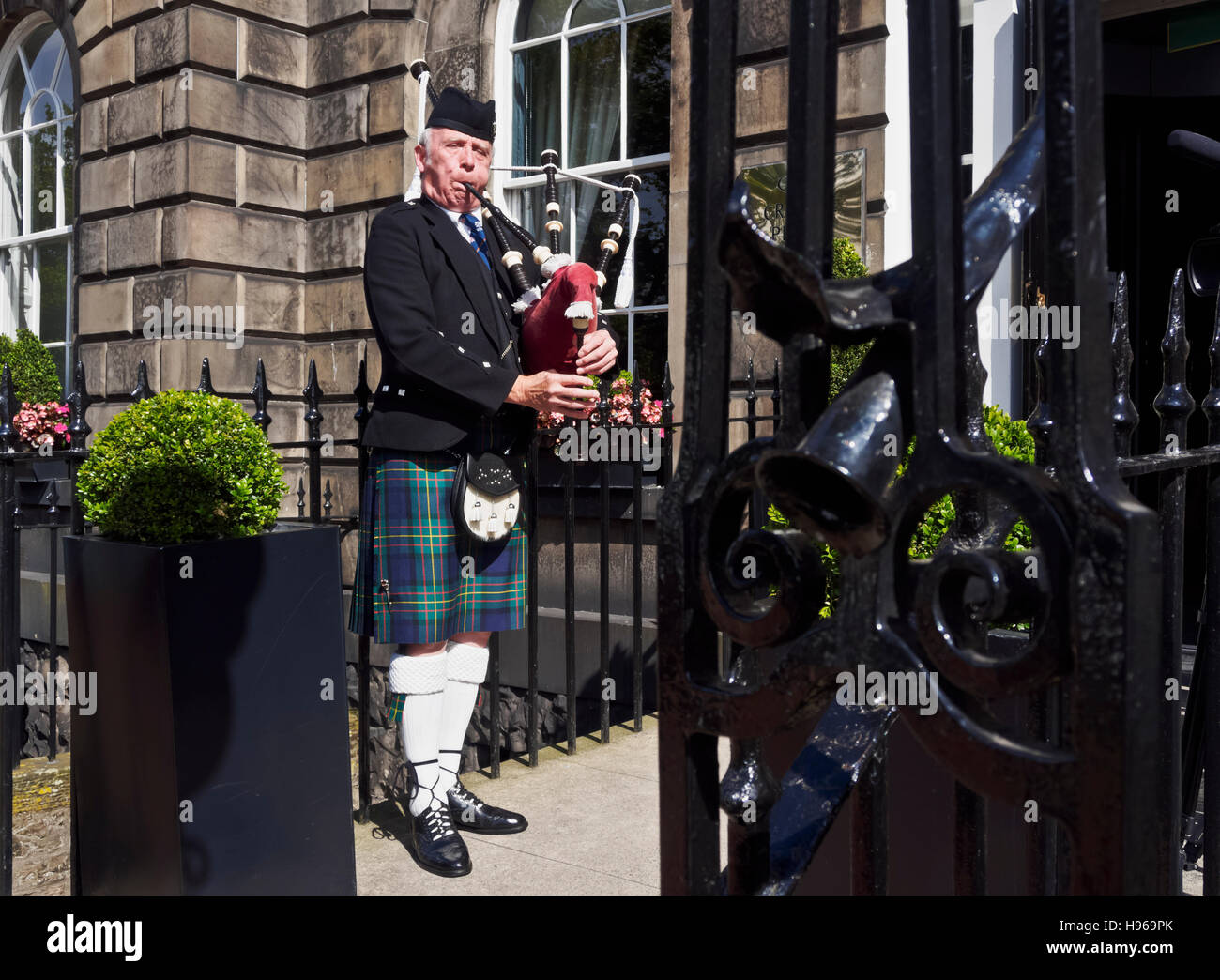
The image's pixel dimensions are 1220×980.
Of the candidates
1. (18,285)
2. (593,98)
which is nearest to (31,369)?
(18,285)

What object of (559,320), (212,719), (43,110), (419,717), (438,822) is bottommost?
(438,822)

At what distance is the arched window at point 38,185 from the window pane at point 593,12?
597cm

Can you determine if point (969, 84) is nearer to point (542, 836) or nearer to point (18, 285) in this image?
point (542, 836)

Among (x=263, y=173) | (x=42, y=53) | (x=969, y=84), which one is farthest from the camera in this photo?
(x=42, y=53)

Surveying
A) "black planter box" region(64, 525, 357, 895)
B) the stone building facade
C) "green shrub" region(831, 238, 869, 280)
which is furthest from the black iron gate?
the stone building facade

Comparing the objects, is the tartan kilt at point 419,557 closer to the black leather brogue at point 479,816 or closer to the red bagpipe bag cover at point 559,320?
the red bagpipe bag cover at point 559,320

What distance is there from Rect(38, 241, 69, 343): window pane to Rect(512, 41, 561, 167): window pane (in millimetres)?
5756

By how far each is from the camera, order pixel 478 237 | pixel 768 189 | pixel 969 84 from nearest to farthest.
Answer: pixel 478 237 < pixel 969 84 < pixel 768 189

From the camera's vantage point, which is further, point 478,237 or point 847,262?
point 847,262

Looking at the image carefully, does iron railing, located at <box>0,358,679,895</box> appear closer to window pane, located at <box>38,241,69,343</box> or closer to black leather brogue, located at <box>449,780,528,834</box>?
black leather brogue, located at <box>449,780,528,834</box>

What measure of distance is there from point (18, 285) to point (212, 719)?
11.0 meters

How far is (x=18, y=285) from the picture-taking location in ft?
38.8

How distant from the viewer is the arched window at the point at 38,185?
1124 cm
